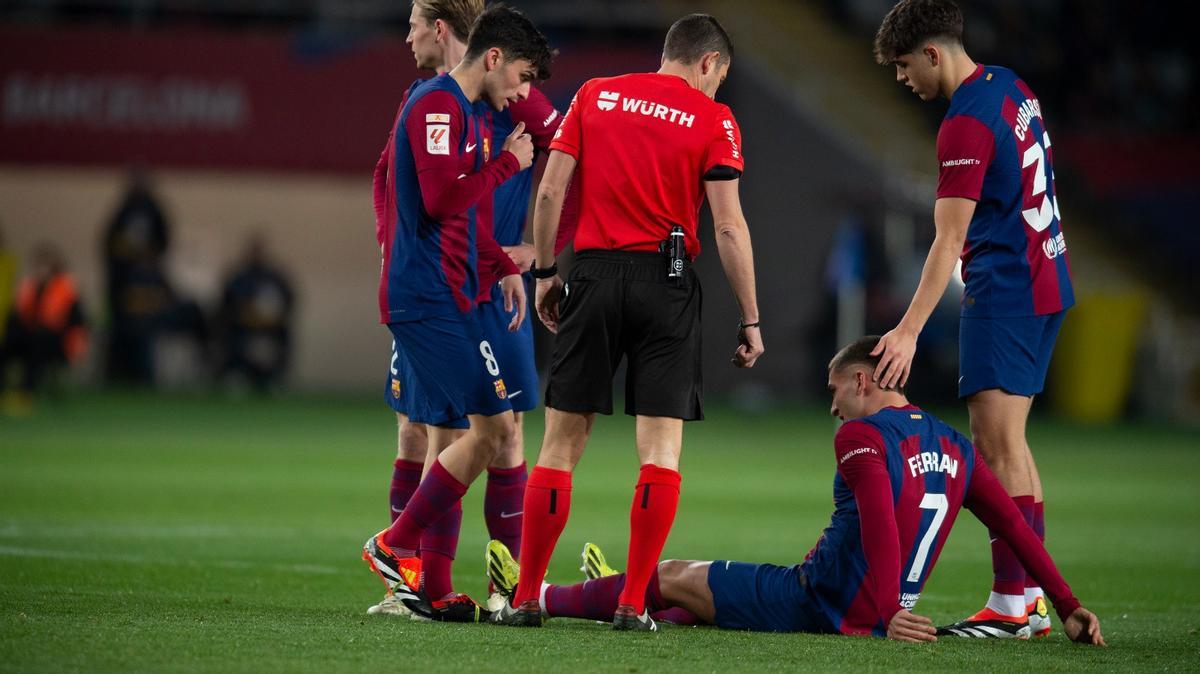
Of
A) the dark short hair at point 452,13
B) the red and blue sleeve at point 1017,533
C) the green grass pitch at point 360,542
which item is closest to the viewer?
the green grass pitch at point 360,542

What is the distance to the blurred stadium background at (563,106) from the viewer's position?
24.7 metres

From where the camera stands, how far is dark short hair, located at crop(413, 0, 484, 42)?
7.21 meters

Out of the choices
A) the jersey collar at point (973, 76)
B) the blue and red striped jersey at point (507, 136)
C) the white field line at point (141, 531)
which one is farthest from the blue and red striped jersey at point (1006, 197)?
the white field line at point (141, 531)

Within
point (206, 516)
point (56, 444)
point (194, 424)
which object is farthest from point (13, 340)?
point (206, 516)

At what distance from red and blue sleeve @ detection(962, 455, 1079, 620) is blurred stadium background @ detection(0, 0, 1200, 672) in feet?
22.2

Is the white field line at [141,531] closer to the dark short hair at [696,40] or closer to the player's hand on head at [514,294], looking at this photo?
the player's hand on head at [514,294]

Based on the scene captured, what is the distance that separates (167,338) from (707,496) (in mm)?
14912

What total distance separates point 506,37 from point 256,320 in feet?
61.1

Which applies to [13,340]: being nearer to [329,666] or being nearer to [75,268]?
[75,268]

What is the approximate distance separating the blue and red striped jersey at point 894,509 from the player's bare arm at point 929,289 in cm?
16

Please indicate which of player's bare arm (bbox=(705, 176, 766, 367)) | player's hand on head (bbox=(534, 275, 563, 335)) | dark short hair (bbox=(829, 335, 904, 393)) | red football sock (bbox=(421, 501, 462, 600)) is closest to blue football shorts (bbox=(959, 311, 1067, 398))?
dark short hair (bbox=(829, 335, 904, 393))

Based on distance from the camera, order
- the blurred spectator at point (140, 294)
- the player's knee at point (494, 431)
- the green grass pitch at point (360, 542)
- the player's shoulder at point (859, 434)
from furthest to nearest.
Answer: the blurred spectator at point (140, 294), the player's knee at point (494, 431), the player's shoulder at point (859, 434), the green grass pitch at point (360, 542)

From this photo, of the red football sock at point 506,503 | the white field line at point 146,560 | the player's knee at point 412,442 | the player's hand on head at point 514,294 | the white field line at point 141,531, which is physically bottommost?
the white field line at point 141,531

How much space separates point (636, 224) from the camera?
6535mm
